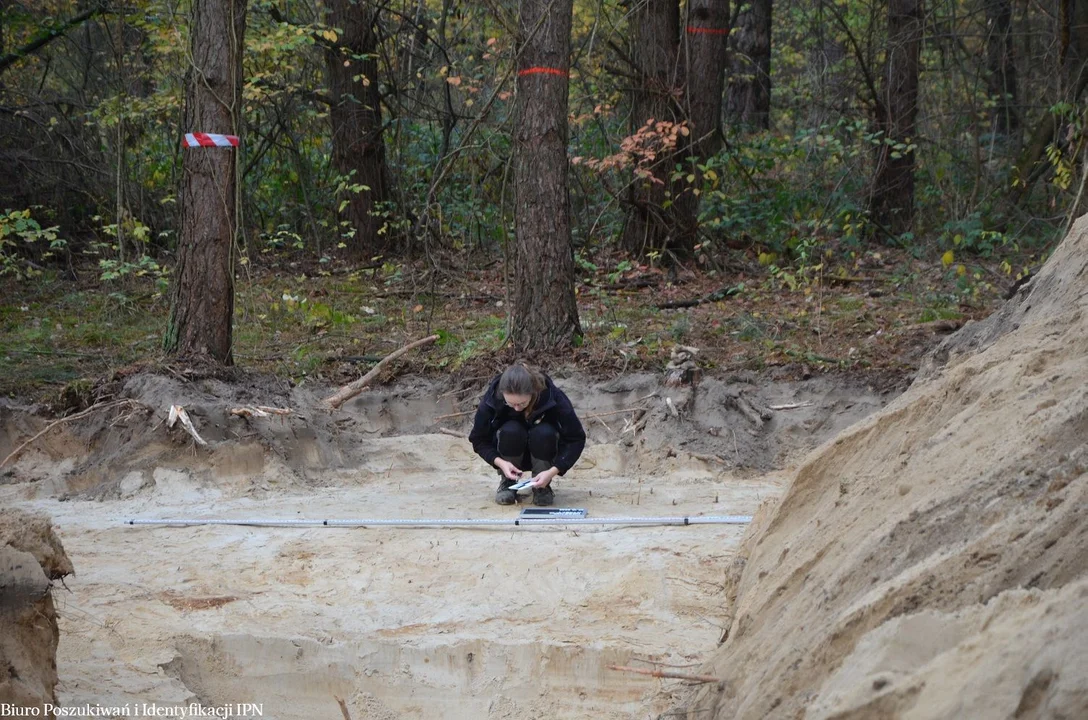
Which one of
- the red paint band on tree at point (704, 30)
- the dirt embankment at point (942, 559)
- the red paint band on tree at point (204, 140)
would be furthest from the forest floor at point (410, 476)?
the red paint band on tree at point (704, 30)

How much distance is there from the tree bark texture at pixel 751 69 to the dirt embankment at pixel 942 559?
38.5 feet

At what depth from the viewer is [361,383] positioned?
345 inches

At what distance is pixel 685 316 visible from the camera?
35.0 ft

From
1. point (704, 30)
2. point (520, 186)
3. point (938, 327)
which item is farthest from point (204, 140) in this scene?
point (704, 30)

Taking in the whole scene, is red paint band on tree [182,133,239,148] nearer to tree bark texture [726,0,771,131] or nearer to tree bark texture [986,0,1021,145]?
tree bark texture [986,0,1021,145]

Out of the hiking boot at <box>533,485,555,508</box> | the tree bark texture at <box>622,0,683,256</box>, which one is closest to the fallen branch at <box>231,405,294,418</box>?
the hiking boot at <box>533,485,555,508</box>

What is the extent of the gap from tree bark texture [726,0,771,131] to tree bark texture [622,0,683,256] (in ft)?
11.2

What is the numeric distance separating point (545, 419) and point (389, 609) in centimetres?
199

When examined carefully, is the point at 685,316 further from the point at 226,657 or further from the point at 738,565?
the point at 226,657

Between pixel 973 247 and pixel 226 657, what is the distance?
10.3 meters

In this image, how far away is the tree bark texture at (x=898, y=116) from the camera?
13.0 meters

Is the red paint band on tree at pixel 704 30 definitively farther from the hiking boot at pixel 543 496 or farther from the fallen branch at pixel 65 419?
the fallen branch at pixel 65 419

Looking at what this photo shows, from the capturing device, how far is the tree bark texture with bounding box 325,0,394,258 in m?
13.4

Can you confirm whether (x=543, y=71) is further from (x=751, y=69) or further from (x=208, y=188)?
(x=751, y=69)
